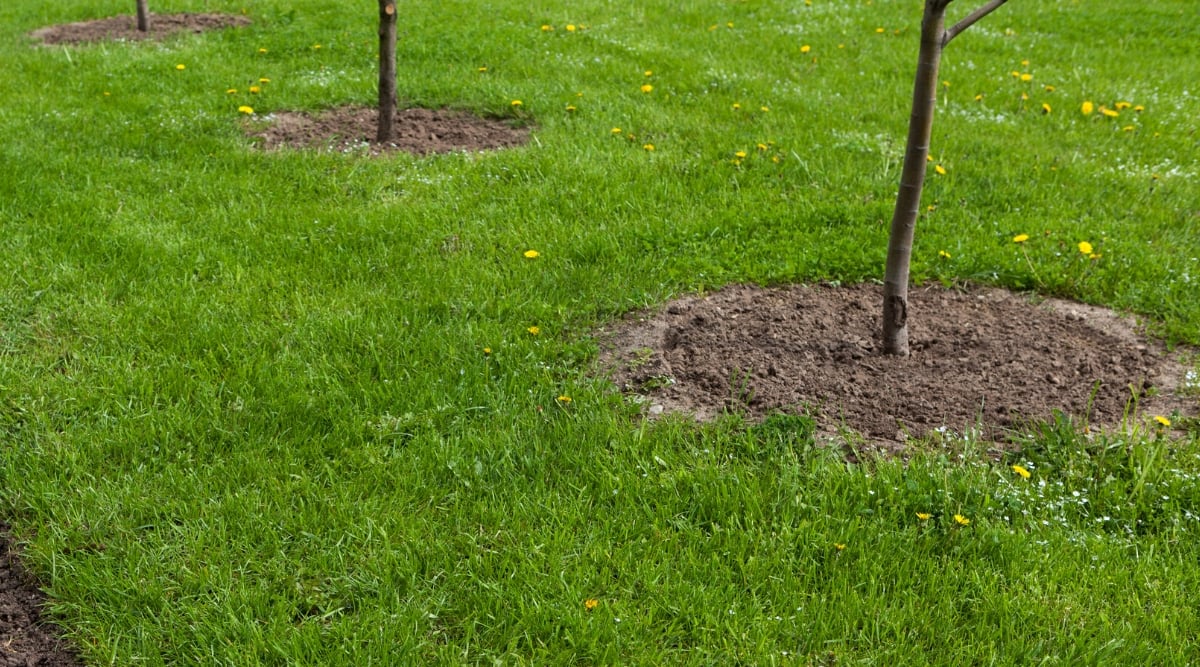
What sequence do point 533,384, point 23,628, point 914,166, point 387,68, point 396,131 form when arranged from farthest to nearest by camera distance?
1. point 396,131
2. point 387,68
3. point 533,384
4. point 914,166
5. point 23,628

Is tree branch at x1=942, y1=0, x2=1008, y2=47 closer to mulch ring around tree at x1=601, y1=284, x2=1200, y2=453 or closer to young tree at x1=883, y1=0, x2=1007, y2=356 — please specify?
young tree at x1=883, y1=0, x2=1007, y2=356

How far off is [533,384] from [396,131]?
328 centimetres

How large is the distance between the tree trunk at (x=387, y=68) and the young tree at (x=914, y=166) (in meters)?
3.51

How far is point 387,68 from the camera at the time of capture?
6.14 metres

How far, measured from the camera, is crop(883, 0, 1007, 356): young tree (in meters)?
3.55

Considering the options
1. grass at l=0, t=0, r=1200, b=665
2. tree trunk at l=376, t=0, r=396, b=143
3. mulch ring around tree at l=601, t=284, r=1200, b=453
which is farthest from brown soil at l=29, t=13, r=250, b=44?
mulch ring around tree at l=601, t=284, r=1200, b=453

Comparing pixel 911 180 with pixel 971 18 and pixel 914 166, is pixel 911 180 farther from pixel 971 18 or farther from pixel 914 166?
pixel 971 18

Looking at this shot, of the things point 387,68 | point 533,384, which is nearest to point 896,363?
point 533,384

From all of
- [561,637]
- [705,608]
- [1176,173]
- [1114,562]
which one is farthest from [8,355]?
[1176,173]

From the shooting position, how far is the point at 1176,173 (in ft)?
20.1

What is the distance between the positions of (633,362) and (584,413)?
42 cm

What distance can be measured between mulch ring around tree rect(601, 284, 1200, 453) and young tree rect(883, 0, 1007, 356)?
167 mm

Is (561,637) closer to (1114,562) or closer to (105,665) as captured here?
(105,665)

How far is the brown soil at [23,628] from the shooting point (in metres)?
2.76
